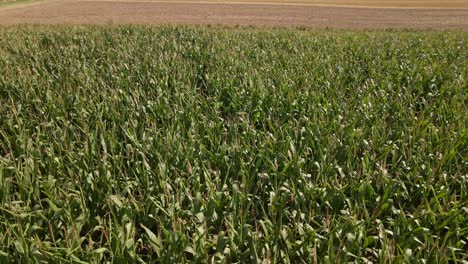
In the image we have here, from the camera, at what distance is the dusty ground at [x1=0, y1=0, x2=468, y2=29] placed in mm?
30016

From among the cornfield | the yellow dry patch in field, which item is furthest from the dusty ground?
the cornfield

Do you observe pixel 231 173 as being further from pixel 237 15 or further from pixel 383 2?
pixel 383 2

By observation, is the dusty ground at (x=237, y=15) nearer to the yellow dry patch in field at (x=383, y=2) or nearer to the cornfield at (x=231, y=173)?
the yellow dry patch in field at (x=383, y=2)

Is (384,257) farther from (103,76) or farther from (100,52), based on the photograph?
(100,52)

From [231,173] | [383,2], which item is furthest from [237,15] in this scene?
[231,173]

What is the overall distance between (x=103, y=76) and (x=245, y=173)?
15.8ft

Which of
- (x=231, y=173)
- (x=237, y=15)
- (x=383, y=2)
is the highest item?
(x=383, y=2)

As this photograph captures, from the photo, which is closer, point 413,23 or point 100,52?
point 100,52

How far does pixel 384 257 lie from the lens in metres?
2.50

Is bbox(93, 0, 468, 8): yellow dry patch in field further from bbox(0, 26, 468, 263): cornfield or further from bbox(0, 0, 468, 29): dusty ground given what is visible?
bbox(0, 26, 468, 263): cornfield

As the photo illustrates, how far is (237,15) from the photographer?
34375mm

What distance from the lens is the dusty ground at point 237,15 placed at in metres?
30.0

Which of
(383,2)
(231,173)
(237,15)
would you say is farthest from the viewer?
(383,2)

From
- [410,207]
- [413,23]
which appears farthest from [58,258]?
[413,23]
